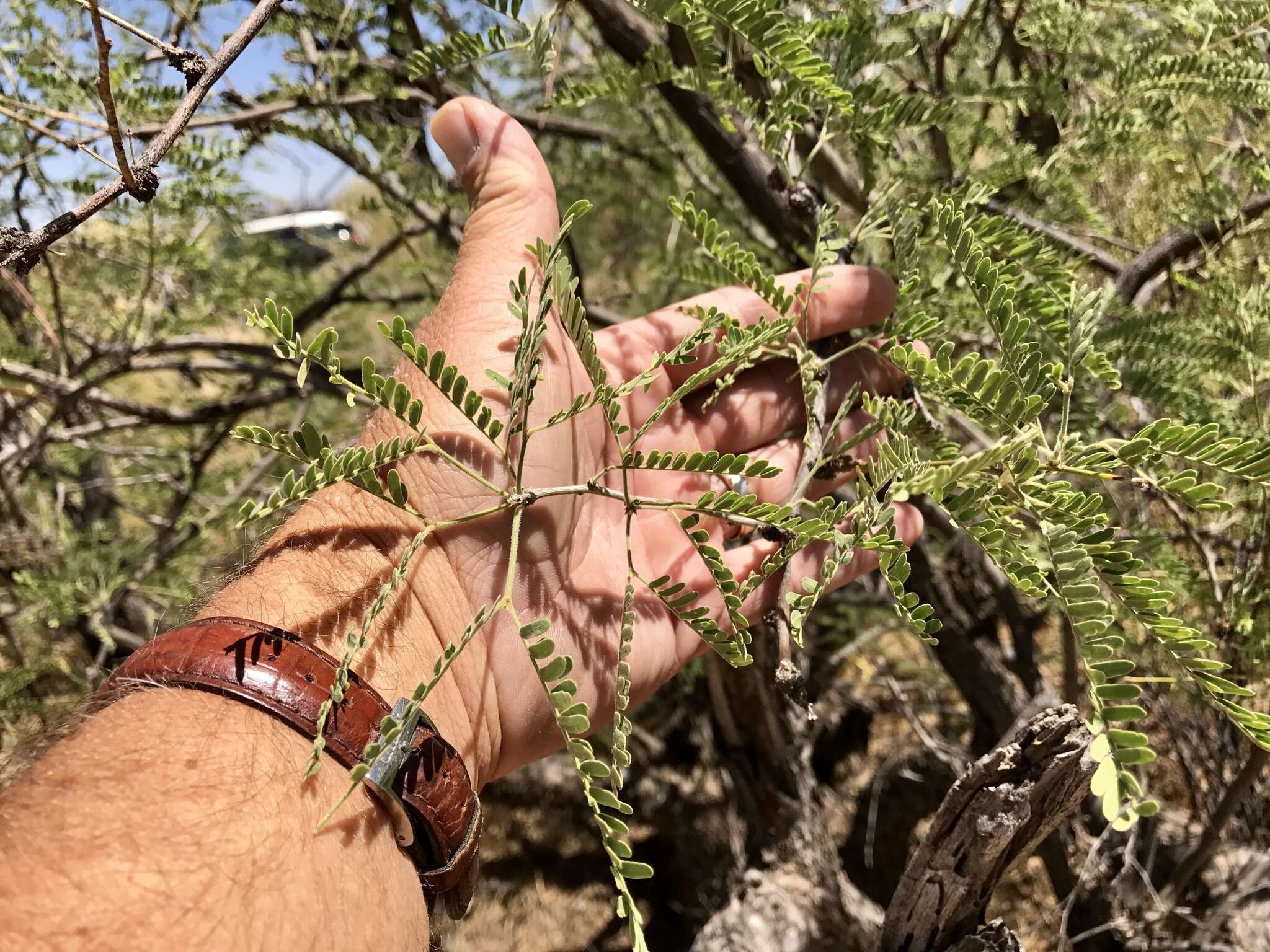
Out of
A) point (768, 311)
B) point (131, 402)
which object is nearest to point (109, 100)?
point (768, 311)

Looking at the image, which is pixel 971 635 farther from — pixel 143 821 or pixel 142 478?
pixel 142 478

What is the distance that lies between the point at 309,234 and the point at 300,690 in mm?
3257

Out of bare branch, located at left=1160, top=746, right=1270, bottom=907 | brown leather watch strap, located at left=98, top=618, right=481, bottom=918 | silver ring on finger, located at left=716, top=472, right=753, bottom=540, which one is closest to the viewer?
brown leather watch strap, located at left=98, top=618, right=481, bottom=918

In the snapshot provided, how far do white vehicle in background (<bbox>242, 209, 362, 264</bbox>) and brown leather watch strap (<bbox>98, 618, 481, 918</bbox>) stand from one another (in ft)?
6.77

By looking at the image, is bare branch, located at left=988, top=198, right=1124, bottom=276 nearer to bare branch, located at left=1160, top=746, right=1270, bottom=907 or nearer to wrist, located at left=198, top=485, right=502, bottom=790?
bare branch, located at left=1160, top=746, right=1270, bottom=907

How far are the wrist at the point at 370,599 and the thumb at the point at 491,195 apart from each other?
376 millimetres

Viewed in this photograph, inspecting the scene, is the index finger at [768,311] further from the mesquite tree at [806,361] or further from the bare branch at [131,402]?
the bare branch at [131,402]

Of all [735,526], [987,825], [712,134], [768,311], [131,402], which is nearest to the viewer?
[987,825]

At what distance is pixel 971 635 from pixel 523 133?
66.9 inches

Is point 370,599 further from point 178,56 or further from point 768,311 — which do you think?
point 768,311

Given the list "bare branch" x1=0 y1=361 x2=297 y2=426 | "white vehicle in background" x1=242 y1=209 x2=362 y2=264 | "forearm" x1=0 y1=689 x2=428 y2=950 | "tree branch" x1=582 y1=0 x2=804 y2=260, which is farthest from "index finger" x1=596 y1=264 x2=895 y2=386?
"white vehicle in background" x1=242 y1=209 x2=362 y2=264

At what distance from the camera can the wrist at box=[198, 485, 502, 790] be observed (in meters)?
1.02

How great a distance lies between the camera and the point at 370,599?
1038mm

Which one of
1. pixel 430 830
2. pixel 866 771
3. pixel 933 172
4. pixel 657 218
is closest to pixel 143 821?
pixel 430 830
